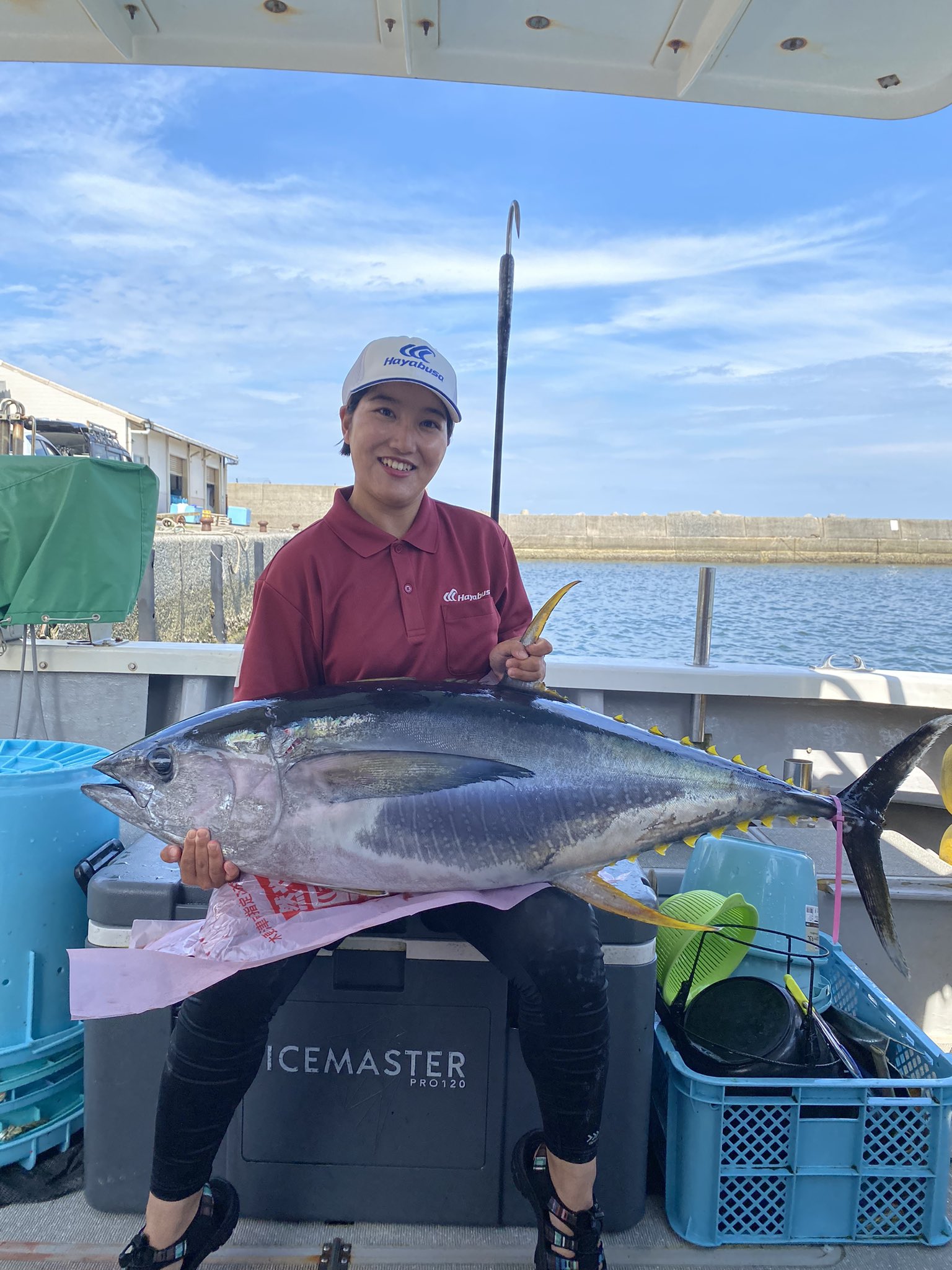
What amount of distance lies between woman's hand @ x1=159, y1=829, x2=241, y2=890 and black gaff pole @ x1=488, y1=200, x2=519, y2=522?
6.65 feet

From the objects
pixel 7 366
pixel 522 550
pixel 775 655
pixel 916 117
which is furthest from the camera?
pixel 522 550

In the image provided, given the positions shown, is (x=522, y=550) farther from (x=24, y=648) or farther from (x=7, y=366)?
(x=24, y=648)

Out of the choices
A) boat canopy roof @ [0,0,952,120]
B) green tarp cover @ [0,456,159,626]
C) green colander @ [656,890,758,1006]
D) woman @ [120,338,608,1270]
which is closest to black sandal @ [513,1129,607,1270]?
woman @ [120,338,608,1270]

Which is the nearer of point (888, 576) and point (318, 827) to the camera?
point (318, 827)

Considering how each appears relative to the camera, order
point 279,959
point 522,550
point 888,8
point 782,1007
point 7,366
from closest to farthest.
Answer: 1. point 279,959
2. point 888,8
3. point 782,1007
4. point 7,366
5. point 522,550

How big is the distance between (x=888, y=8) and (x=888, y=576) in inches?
1317

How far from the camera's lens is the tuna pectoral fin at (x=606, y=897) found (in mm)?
1488

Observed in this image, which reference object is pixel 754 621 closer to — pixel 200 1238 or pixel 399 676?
pixel 399 676

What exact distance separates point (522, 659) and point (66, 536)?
248 cm

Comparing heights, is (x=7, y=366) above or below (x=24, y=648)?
above

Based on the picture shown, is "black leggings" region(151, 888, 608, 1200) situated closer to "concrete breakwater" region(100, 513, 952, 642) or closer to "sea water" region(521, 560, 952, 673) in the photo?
"sea water" region(521, 560, 952, 673)

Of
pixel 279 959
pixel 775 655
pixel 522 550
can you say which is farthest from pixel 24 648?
pixel 522 550

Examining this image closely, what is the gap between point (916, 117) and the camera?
1.94 metres

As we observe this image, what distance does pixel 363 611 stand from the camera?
6.05 feet
